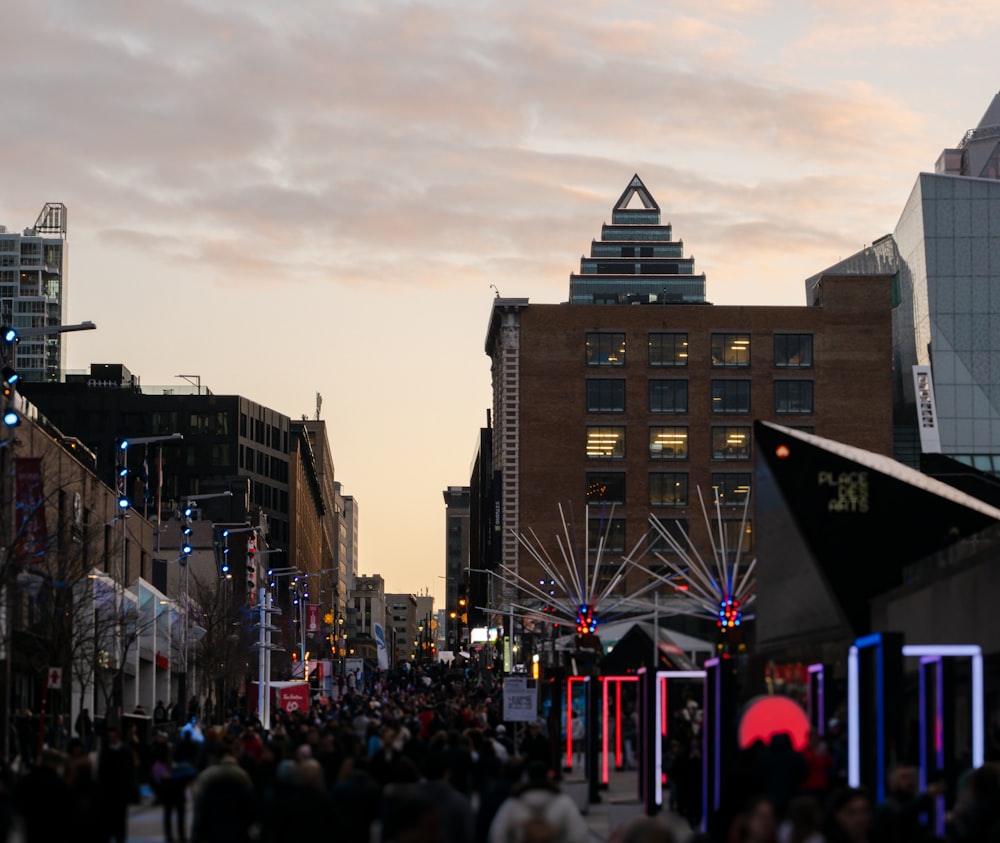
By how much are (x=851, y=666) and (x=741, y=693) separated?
15711 mm

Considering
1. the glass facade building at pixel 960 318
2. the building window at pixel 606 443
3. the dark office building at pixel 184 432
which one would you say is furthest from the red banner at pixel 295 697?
the dark office building at pixel 184 432

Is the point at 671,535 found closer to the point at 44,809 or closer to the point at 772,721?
the point at 772,721

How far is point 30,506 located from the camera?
49594 millimetres

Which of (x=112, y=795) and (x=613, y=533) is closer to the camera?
(x=112, y=795)

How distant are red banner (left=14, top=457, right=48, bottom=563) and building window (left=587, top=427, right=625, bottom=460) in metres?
90.1

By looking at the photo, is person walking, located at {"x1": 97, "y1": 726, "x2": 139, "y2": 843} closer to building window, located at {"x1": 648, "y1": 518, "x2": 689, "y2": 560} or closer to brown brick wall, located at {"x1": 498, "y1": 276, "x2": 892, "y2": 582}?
building window, located at {"x1": 648, "y1": 518, "x2": 689, "y2": 560}

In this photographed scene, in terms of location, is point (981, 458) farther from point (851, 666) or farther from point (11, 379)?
point (851, 666)

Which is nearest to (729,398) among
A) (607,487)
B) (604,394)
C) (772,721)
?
(604,394)

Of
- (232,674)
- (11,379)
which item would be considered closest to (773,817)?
(11,379)

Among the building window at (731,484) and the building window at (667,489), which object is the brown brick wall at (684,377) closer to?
the building window at (667,489)

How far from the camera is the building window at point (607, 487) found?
14025 cm

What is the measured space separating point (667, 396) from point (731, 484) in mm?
7880

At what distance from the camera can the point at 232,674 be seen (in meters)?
104

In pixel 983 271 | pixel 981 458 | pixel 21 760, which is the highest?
pixel 983 271
